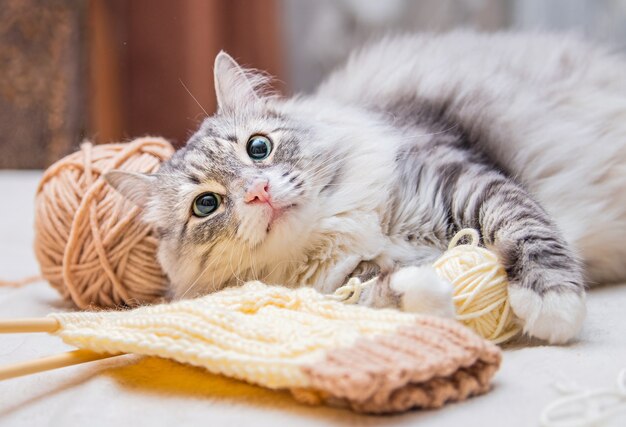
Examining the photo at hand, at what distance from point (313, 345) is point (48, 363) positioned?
519 mm

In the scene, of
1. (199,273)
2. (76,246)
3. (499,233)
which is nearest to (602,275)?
(499,233)

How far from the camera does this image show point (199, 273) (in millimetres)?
1651

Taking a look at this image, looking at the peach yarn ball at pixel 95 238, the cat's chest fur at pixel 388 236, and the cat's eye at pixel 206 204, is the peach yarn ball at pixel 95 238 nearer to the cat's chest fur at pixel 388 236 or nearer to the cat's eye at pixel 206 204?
the cat's eye at pixel 206 204

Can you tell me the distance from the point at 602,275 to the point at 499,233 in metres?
0.63

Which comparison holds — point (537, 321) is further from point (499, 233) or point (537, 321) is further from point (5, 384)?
point (5, 384)

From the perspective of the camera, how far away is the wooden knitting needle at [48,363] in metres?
1.15

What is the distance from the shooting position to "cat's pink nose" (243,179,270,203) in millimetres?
1449

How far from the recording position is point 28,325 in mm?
1248

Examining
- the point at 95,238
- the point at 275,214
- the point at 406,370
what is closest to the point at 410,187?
the point at 275,214

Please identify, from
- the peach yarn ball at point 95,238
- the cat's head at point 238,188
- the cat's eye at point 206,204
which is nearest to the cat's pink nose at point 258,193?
the cat's head at point 238,188

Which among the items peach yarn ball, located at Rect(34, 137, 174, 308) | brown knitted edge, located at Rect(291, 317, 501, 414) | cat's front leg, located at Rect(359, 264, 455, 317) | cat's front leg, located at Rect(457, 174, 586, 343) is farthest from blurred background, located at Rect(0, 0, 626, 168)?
brown knitted edge, located at Rect(291, 317, 501, 414)

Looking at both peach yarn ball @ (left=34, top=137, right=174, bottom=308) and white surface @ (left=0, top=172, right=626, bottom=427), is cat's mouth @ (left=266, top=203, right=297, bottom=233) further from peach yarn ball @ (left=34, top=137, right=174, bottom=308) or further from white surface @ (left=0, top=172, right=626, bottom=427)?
peach yarn ball @ (left=34, top=137, right=174, bottom=308)

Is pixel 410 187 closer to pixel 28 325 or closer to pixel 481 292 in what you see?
→ pixel 481 292

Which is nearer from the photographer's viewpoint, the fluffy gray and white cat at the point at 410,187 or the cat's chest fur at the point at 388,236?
the fluffy gray and white cat at the point at 410,187
